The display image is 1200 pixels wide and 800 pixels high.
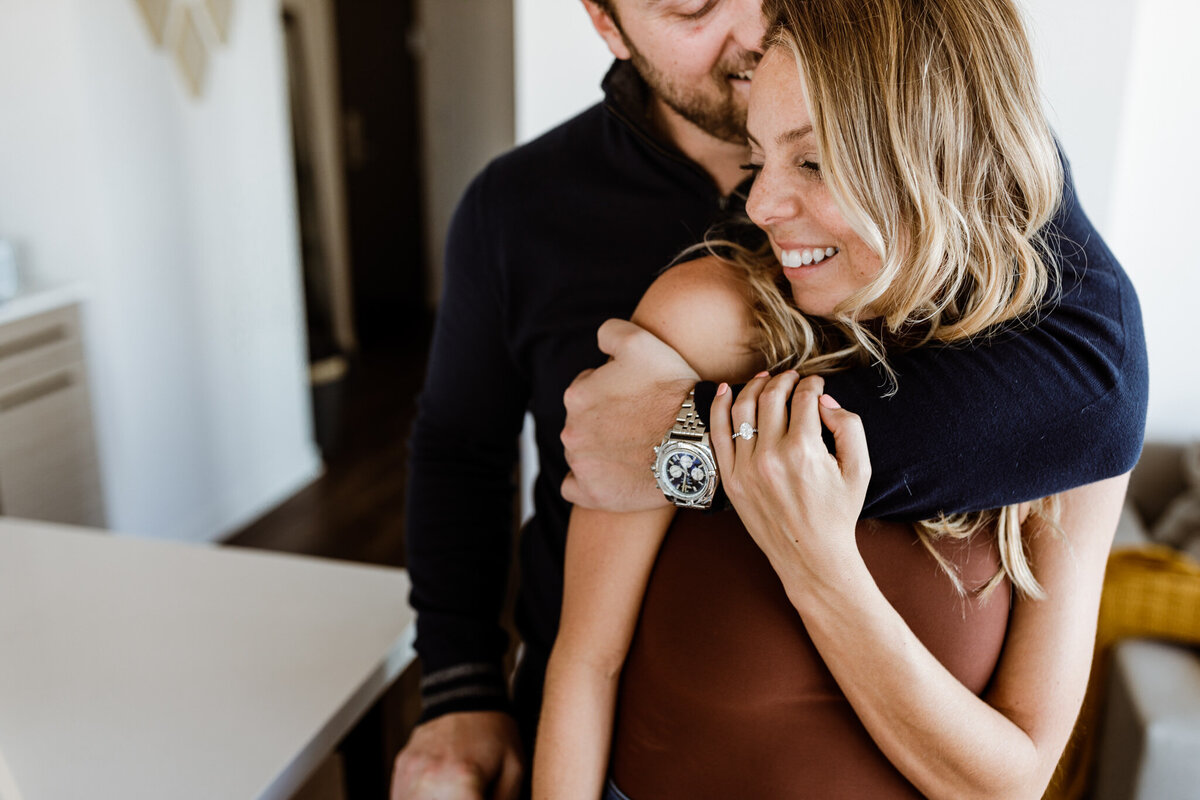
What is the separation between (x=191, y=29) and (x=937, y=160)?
2.95m

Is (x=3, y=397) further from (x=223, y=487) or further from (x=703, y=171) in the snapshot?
(x=703, y=171)

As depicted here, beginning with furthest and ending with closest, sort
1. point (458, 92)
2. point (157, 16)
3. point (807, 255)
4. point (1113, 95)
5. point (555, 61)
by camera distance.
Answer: point (458, 92), point (157, 16), point (555, 61), point (1113, 95), point (807, 255)

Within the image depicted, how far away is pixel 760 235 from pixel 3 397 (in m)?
2.34

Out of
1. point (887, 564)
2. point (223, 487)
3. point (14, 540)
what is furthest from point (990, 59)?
point (223, 487)

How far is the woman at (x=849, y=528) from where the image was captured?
738mm

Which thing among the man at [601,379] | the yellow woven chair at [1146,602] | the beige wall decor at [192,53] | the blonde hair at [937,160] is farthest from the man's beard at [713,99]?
the beige wall decor at [192,53]

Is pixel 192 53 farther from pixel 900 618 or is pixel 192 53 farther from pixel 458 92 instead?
pixel 458 92

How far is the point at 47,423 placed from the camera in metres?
2.71

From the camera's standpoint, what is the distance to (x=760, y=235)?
0.97 metres

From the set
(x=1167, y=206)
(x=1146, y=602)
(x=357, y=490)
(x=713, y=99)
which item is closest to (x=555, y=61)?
(x=713, y=99)

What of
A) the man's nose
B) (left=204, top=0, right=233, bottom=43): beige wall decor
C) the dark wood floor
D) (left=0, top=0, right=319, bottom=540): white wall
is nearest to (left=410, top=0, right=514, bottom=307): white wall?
the dark wood floor

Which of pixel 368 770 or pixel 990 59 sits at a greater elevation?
pixel 990 59

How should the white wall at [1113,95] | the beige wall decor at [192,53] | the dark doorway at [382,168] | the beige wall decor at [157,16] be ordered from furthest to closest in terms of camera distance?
the dark doorway at [382,168]
the beige wall decor at [192,53]
the beige wall decor at [157,16]
the white wall at [1113,95]

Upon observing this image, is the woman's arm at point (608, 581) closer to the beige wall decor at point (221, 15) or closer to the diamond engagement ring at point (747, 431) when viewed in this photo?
the diamond engagement ring at point (747, 431)
